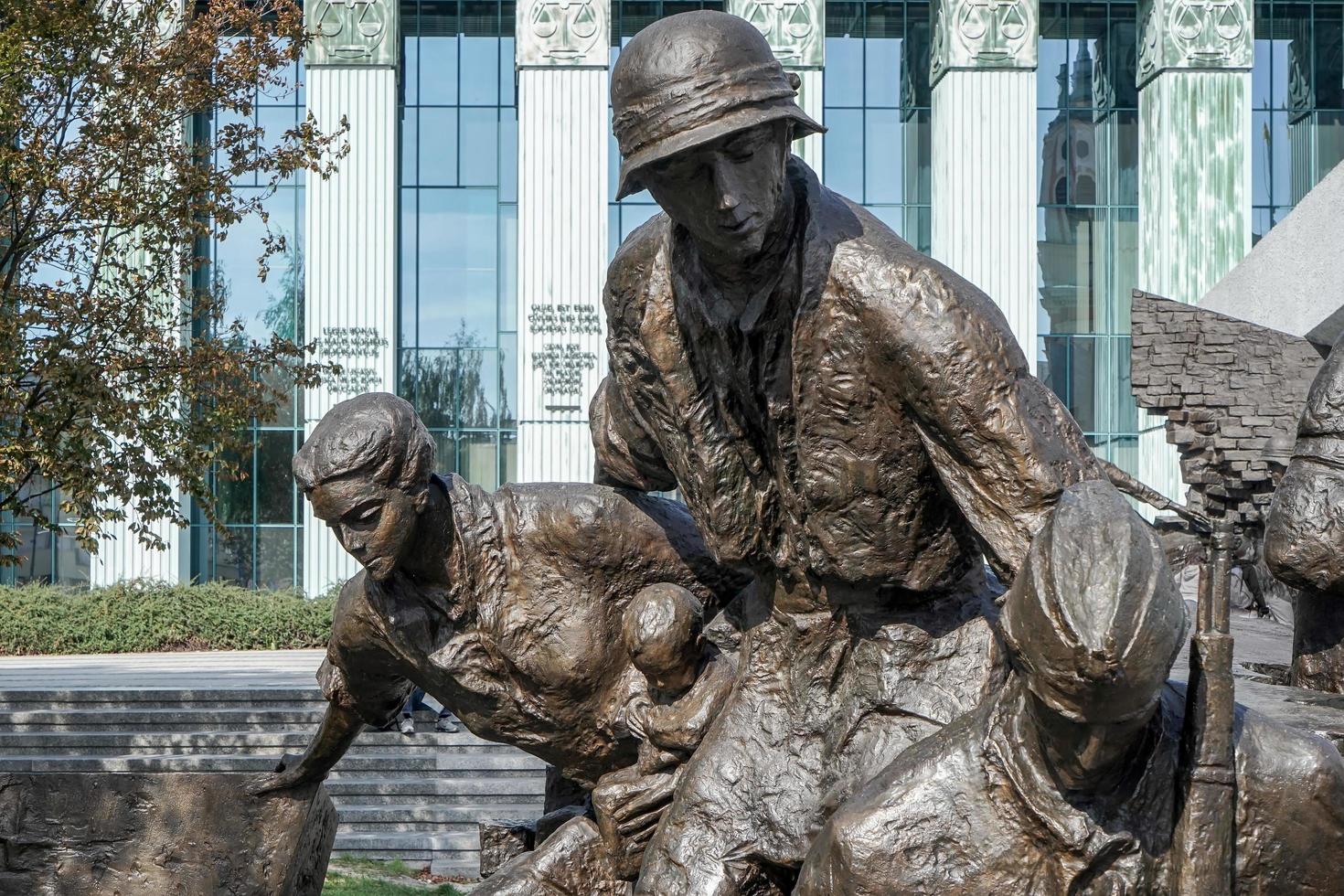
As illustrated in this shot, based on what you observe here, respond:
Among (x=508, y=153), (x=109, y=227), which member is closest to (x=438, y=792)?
(x=109, y=227)

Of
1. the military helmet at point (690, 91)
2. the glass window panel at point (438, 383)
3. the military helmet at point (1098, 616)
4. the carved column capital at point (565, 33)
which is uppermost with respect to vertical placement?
the carved column capital at point (565, 33)

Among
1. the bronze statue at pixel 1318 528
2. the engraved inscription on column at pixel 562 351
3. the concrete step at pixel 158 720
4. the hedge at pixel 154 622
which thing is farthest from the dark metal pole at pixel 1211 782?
the engraved inscription on column at pixel 562 351

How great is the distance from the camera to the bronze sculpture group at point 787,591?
2.54 m

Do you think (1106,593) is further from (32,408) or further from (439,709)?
(439,709)

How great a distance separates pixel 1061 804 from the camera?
99.8 inches

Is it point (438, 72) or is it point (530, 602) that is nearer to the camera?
point (530, 602)

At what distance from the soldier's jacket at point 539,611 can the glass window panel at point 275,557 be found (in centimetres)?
2097

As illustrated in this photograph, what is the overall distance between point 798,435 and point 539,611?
885mm

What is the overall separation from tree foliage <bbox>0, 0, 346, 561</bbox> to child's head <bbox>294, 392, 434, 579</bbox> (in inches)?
213

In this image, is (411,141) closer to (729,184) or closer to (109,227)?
(109,227)

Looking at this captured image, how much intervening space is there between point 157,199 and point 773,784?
7205 millimetres

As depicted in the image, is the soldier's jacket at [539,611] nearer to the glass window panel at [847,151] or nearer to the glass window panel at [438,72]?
the glass window panel at [847,151]

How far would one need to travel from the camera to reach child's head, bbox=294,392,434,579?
348 centimetres

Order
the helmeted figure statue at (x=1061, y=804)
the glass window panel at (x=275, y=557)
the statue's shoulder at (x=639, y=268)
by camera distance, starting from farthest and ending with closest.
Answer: the glass window panel at (x=275, y=557)
the statue's shoulder at (x=639, y=268)
the helmeted figure statue at (x=1061, y=804)
